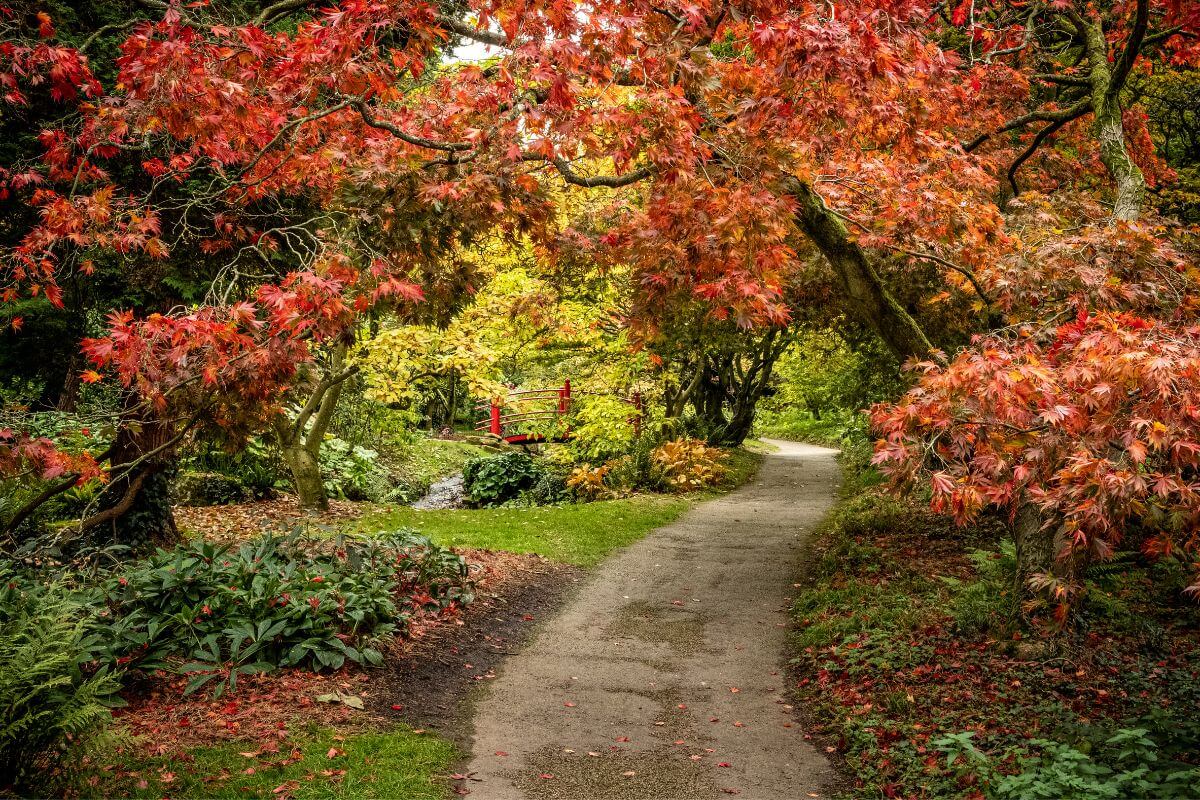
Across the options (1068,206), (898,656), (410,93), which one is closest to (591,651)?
(898,656)

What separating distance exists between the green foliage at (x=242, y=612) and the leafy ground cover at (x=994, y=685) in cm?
374

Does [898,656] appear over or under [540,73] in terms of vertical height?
under

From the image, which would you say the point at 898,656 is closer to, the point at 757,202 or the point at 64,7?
the point at 757,202

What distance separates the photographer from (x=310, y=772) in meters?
4.61

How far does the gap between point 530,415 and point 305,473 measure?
32.6 ft

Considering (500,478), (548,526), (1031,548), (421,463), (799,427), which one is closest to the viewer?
(1031,548)

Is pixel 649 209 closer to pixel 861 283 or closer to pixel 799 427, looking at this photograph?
pixel 861 283

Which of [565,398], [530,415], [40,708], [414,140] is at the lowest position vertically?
[530,415]

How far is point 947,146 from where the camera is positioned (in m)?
8.08

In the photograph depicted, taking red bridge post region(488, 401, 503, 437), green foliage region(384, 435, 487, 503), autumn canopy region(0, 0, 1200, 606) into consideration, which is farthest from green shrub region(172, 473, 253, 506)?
red bridge post region(488, 401, 503, 437)

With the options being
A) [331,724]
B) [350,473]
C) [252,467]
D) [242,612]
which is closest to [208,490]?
[252,467]

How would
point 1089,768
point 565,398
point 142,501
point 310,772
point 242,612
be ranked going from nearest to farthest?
point 1089,768 → point 310,772 → point 242,612 → point 142,501 → point 565,398

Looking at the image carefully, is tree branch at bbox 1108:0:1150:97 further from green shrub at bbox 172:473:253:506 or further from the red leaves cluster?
green shrub at bbox 172:473:253:506

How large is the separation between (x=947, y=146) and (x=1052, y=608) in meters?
4.58
